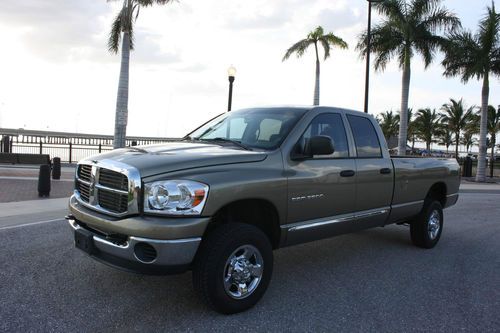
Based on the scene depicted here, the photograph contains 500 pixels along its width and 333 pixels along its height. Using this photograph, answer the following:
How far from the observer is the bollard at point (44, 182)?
10633 mm

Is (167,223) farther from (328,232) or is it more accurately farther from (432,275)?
(432,275)

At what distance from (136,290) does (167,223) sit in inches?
53.6

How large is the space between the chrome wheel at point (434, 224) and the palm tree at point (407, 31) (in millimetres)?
17572

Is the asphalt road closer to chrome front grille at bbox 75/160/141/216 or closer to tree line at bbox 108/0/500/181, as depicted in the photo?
chrome front grille at bbox 75/160/141/216

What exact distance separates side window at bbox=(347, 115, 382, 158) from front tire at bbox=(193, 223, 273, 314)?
2.00 meters

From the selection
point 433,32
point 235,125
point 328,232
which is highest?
point 433,32

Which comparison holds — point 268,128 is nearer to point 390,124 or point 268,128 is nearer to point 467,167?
point 467,167

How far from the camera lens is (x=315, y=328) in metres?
3.68

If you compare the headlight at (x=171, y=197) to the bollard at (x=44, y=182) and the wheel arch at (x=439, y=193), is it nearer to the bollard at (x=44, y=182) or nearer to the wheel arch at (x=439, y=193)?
the wheel arch at (x=439, y=193)

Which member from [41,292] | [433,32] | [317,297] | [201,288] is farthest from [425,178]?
[433,32]

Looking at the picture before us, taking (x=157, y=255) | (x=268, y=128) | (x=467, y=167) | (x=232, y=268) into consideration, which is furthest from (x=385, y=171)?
(x=467, y=167)

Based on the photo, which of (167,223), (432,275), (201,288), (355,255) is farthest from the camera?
(355,255)

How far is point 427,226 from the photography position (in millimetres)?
6586

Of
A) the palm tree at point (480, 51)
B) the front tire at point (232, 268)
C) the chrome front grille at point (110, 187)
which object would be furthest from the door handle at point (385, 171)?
the palm tree at point (480, 51)
